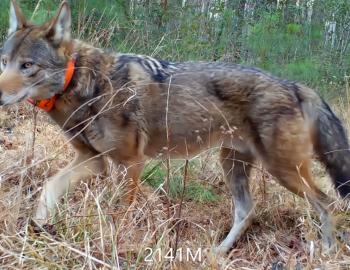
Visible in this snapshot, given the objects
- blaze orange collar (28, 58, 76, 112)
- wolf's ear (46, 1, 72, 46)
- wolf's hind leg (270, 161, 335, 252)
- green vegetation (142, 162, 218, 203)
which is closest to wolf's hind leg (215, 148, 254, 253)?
green vegetation (142, 162, 218, 203)

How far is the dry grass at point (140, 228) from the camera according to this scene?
121 inches

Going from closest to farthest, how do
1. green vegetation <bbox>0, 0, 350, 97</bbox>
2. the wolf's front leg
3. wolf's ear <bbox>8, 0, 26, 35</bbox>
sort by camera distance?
the wolf's front leg → wolf's ear <bbox>8, 0, 26, 35</bbox> → green vegetation <bbox>0, 0, 350, 97</bbox>

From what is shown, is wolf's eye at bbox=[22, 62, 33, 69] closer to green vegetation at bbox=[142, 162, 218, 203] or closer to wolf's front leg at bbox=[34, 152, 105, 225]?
wolf's front leg at bbox=[34, 152, 105, 225]

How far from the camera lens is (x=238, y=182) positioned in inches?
A: 194

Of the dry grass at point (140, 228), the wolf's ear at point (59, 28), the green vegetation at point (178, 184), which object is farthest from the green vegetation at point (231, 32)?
the dry grass at point (140, 228)

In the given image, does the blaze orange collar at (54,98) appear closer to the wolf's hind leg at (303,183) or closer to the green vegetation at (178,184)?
the green vegetation at (178,184)

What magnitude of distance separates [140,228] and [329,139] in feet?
5.50

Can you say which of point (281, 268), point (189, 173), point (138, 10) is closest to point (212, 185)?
point (189, 173)

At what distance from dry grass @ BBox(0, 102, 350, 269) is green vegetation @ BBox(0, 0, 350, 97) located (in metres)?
3.37

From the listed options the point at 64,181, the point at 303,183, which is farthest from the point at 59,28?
the point at 303,183

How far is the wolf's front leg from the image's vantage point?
11.4 feet

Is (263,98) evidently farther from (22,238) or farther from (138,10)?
(138,10)

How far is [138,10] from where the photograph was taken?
33.4 ft

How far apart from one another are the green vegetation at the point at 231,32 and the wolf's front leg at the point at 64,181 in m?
3.48
